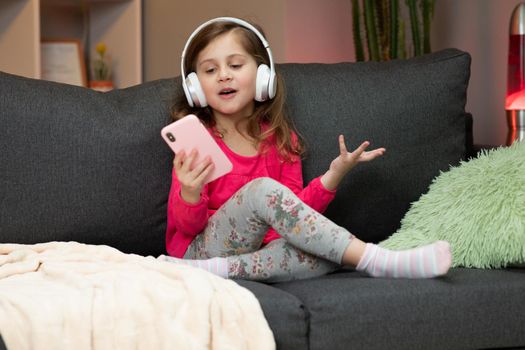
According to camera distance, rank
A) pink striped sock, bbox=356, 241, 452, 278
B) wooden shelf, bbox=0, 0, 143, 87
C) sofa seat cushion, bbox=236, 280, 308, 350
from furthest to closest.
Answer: wooden shelf, bbox=0, 0, 143, 87 < pink striped sock, bbox=356, 241, 452, 278 < sofa seat cushion, bbox=236, 280, 308, 350

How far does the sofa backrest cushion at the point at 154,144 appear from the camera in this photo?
194cm

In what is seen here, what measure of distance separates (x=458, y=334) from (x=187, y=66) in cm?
88

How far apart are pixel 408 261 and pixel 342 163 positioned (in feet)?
0.99

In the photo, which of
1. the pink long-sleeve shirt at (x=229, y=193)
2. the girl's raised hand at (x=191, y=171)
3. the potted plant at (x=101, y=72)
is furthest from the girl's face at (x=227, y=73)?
the potted plant at (x=101, y=72)

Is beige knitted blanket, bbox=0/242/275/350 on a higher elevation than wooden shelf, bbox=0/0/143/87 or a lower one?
lower

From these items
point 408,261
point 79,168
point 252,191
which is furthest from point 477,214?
point 79,168

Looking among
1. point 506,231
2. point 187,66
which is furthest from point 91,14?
point 506,231

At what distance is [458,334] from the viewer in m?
1.67

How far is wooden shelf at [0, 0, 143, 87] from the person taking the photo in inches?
126

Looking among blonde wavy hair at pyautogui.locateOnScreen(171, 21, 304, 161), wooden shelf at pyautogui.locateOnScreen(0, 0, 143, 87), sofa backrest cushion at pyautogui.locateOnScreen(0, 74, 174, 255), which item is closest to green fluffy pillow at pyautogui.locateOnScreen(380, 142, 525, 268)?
blonde wavy hair at pyautogui.locateOnScreen(171, 21, 304, 161)

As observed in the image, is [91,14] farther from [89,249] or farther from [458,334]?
[458,334]

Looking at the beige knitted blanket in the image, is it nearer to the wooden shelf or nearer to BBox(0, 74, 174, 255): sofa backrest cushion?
BBox(0, 74, 174, 255): sofa backrest cushion

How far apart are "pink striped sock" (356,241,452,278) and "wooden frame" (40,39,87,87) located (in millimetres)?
1977

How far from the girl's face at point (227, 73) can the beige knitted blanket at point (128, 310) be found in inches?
20.2
